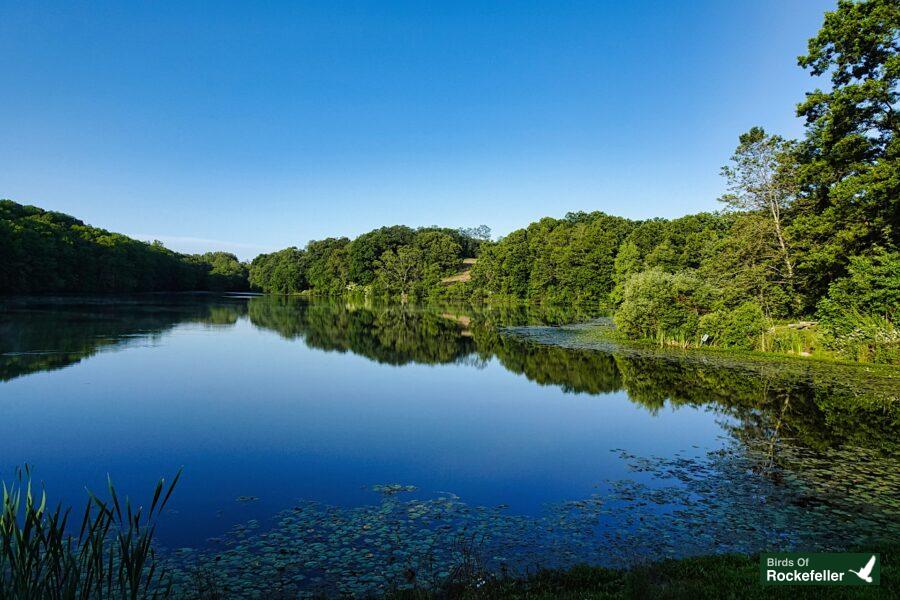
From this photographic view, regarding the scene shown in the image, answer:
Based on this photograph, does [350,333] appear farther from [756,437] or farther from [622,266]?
[622,266]

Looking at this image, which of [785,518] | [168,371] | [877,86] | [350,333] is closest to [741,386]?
[785,518]

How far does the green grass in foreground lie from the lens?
5520mm

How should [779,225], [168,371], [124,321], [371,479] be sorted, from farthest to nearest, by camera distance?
[124,321]
[779,225]
[168,371]
[371,479]

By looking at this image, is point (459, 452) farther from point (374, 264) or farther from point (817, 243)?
point (374, 264)

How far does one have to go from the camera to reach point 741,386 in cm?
1964

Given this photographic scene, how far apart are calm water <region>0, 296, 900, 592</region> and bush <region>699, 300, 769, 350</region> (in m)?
3.17

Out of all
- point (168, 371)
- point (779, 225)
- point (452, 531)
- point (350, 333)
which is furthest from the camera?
point (350, 333)

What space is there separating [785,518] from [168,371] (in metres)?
23.4

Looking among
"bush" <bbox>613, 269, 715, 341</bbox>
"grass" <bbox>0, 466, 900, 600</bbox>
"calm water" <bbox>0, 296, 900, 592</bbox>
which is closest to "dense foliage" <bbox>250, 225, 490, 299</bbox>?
"bush" <bbox>613, 269, 715, 341</bbox>

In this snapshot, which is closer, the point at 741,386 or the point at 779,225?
the point at 741,386

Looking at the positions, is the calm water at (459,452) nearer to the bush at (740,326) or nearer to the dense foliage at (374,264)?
the bush at (740,326)

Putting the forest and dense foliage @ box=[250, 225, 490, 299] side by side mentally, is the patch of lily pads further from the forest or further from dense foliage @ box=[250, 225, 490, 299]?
dense foliage @ box=[250, 225, 490, 299]

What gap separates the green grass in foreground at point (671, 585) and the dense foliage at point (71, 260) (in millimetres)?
88690

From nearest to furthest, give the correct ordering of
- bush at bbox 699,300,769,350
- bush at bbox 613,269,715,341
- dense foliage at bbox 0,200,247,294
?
bush at bbox 699,300,769,350 → bush at bbox 613,269,715,341 → dense foliage at bbox 0,200,247,294
